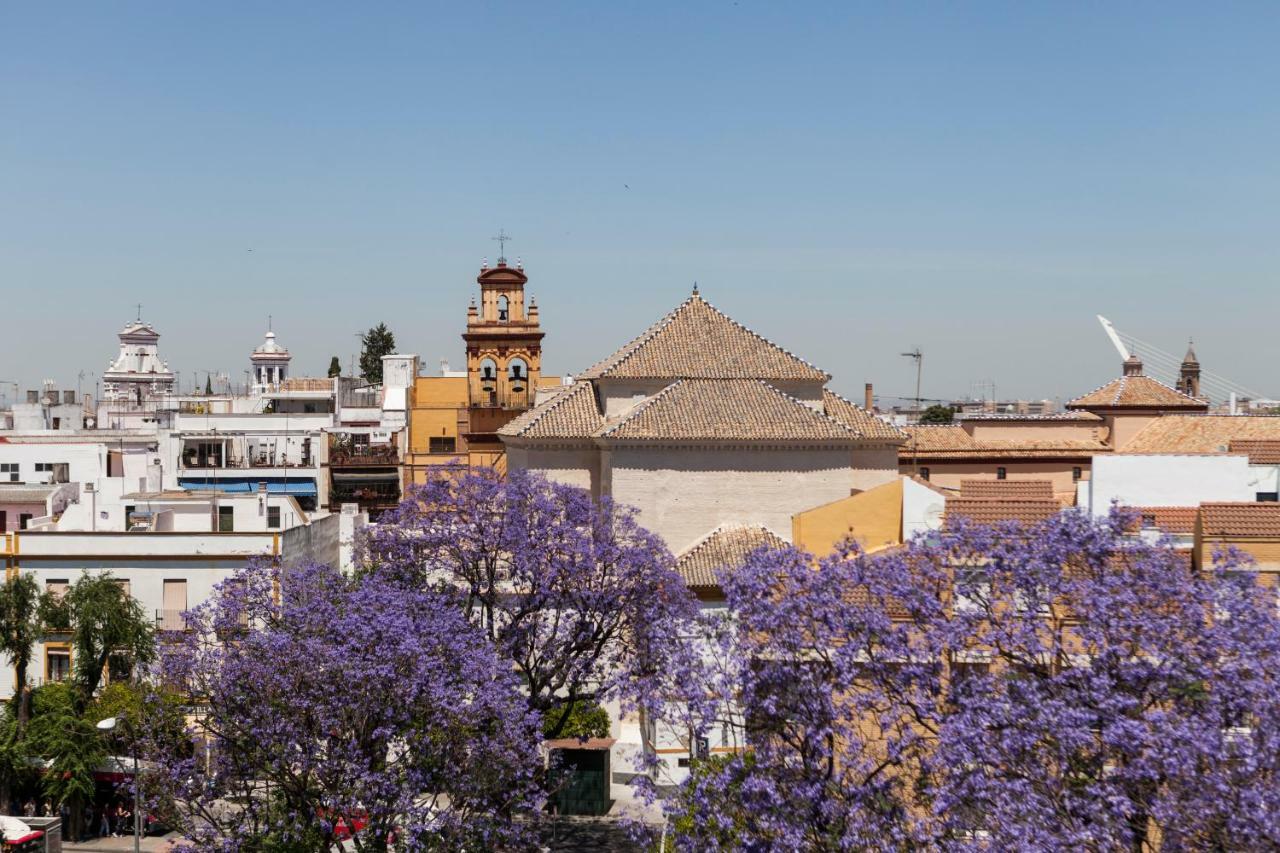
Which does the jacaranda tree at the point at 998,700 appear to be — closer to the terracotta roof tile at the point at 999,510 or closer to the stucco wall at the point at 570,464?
the terracotta roof tile at the point at 999,510

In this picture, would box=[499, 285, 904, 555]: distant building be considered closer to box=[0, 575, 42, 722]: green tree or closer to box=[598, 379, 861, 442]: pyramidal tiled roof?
box=[598, 379, 861, 442]: pyramidal tiled roof

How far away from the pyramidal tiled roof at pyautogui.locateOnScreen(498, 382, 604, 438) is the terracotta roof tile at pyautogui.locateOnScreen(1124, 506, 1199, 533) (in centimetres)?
1363

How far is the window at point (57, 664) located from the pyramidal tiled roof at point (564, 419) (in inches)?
424

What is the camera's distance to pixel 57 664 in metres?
29.0

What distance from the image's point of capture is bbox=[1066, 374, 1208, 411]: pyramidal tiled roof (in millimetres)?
49750

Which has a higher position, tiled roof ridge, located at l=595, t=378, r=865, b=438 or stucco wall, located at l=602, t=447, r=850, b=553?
tiled roof ridge, located at l=595, t=378, r=865, b=438

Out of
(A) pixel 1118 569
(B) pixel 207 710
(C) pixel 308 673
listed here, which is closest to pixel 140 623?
(B) pixel 207 710

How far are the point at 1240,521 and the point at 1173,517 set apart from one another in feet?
10.7

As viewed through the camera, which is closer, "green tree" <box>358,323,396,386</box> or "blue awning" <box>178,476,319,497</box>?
"blue awning" <box>178,476,319,497</box>

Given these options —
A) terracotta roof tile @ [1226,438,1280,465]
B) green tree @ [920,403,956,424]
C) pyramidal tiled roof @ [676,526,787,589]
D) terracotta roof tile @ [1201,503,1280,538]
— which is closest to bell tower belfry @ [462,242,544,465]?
pyramidal tiled roof @ [676,526,787,589]

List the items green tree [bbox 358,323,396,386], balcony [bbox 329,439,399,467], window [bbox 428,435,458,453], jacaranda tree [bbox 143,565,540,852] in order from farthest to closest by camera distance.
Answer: green tree [bbox 358,323,396,386] → window [bbox 428,435,458,453] → balcony [bbox 329,439,399,467] → jacaranda tree [bbox 143,565,540,852]

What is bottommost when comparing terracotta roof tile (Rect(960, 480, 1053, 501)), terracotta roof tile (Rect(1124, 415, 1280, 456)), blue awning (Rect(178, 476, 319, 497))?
blue awning (Rect(178, 476, 319, 497))

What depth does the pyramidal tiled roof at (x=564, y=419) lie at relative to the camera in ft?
108

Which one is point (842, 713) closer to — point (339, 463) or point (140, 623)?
point (140, 623)
